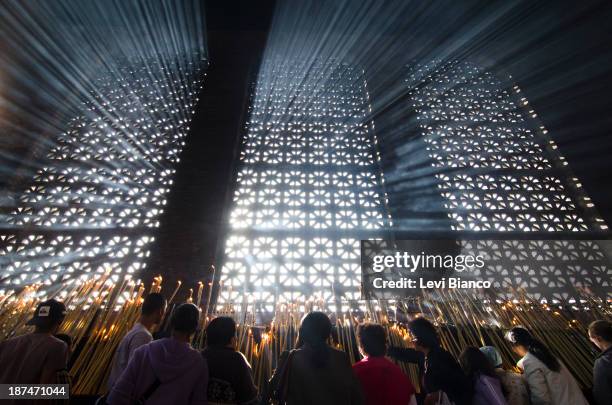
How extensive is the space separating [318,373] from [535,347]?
5.17 ft

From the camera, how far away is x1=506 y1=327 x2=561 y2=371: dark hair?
1.98 m

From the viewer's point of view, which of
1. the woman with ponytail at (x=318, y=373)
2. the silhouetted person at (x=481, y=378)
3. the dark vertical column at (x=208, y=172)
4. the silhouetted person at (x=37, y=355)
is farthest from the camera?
the dark vertical column at (x=208, y=172)

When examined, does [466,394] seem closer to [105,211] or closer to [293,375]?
[293,375]

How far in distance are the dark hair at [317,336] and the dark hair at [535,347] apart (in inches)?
58.4

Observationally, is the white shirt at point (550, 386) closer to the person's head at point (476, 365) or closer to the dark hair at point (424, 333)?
the person's head at point (476, 365)

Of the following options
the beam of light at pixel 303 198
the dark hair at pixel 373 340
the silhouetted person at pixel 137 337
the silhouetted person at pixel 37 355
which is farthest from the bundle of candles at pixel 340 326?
the silhouetted person at pixel 37 355

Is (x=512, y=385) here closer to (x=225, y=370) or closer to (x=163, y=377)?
(x=225, y=370)

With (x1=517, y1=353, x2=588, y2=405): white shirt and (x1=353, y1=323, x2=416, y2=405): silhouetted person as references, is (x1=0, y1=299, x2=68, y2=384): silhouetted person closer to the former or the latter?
(x1=353, y1=323, x2=416, y2=405): silhouetted person

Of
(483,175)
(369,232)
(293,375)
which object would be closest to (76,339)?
(293,375)

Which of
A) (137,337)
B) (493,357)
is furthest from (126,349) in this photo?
(493,357)

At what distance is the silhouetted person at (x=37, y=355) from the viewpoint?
1645 millimetres

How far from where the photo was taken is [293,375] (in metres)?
1.59

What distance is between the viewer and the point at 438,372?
5.97ft

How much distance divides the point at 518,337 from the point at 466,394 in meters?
0.72
